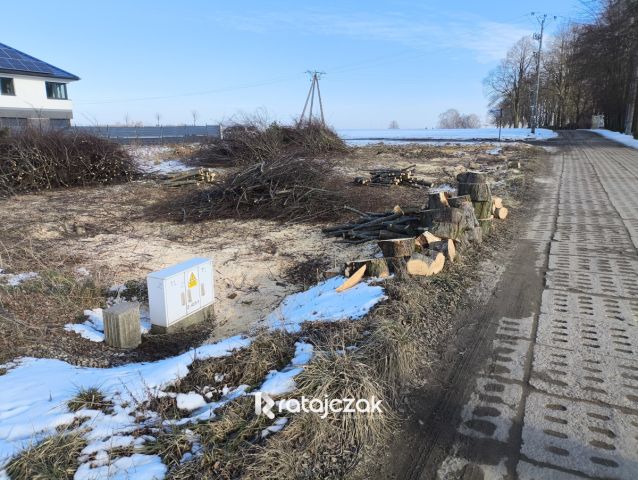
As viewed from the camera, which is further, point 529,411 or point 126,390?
point 126,390

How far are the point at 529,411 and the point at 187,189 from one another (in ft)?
42.3

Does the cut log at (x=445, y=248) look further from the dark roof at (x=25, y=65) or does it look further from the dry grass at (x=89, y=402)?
the dark roof at (x=25, y=65)

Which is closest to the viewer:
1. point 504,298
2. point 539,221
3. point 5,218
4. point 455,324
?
point 455,324

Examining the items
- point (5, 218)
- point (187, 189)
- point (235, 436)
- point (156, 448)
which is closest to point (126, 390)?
point (156, 448)

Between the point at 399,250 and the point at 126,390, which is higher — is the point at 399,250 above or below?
above

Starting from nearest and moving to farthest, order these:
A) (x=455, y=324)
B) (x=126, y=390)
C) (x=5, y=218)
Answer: (x=126, y=390)
(x=455, y=324)
(x=5, y=218)

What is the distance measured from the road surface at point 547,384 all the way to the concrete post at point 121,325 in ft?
10.1

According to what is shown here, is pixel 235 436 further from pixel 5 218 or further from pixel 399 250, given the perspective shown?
pixel 5 218

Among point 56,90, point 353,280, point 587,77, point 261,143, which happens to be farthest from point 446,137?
point 353,280

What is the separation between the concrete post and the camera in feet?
14.7

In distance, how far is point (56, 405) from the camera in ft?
9.66

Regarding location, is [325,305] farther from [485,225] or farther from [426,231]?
[485,225]

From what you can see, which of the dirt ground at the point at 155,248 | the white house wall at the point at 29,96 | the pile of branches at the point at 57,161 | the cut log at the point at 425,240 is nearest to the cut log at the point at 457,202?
the cut log at the point at 425,240

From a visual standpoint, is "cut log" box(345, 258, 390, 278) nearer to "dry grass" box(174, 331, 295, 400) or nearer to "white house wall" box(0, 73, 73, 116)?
"dry grass" box(174, 331, 295, 400)
